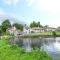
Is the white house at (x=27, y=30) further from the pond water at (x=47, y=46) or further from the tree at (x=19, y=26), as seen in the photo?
the pond water at (x=47, y=46)

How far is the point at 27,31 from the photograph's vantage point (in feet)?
636

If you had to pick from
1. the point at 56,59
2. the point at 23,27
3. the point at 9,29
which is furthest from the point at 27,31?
the point at 56,59

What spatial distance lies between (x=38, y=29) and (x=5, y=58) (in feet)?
566

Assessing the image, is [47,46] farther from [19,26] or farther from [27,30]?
[19,26]

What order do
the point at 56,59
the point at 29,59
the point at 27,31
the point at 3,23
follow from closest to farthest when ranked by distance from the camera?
1. the point at 29,59
2. the point at 56,59
3. the point at 3,23
4. the point at 27,31

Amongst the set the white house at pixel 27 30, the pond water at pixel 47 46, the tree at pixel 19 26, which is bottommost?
the pond water at pixel 47 46

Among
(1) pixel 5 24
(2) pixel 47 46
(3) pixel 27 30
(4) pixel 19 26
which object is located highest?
(1) pixel 5 24

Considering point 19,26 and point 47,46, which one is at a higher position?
point 19,26

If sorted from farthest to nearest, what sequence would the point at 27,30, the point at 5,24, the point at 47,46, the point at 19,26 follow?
the point at 19,26, the point at 27,30, the point at 5,24, the point at 47,46

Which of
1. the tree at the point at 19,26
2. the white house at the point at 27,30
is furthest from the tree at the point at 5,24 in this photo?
the white house at the point at 27,30

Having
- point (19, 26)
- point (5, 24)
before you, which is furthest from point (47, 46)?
point (19, 26)

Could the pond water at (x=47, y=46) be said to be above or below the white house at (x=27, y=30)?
below

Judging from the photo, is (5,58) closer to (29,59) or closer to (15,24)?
(29,59)

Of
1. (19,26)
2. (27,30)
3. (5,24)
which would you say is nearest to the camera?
(5,24)
